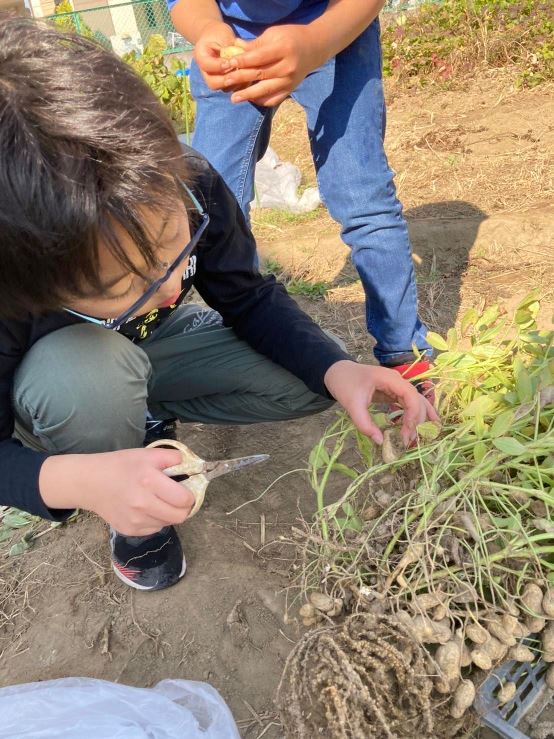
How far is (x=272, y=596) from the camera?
4.31 ft

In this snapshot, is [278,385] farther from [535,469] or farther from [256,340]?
[535,469]

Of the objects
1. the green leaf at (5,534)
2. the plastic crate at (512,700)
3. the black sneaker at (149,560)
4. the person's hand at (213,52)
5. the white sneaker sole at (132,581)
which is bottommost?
the green leaf at (5,534)

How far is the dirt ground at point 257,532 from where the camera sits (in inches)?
48.8

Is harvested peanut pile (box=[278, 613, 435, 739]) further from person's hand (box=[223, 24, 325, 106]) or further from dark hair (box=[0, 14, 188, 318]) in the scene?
person's hand (box=[223, 24, 325, 106])

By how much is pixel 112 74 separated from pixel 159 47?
20.2 feet

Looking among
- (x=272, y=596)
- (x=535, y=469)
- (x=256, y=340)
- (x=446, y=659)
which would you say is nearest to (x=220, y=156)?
(x=256, y=340)

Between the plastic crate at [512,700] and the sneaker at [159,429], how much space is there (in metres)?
0.97

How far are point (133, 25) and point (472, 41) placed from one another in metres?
5.84

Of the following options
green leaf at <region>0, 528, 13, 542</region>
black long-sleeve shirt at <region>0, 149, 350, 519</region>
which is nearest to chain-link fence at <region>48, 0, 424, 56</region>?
black long-sleeve shirt at <region>0, 149, 350, 519</region>

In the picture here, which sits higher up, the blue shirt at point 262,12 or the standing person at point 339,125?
the blue shirt at point 262,12

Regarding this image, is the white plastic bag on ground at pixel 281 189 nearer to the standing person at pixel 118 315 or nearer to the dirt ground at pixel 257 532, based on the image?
the dirt ground at pixel 257 532

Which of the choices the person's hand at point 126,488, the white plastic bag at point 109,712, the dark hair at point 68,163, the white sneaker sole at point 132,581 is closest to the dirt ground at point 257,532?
the white sneaker sole at point 132,581

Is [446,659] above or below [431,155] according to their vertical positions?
above

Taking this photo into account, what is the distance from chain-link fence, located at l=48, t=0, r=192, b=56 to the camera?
6895 mm
